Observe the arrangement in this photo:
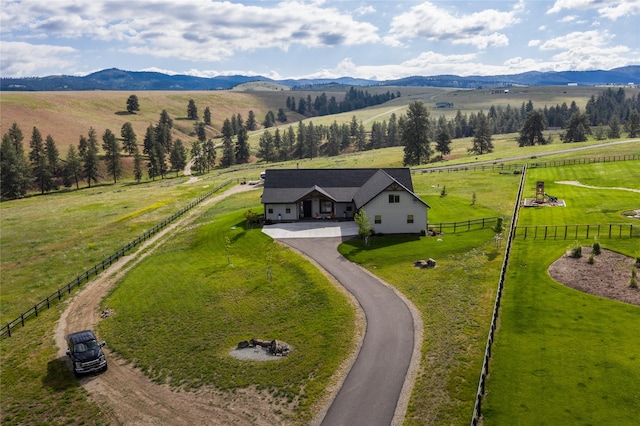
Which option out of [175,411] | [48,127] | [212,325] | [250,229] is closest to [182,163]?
[48,127]

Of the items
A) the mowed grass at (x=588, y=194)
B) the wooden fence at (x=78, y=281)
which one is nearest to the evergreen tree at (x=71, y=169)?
the wooden fence at (x=78, y=281)

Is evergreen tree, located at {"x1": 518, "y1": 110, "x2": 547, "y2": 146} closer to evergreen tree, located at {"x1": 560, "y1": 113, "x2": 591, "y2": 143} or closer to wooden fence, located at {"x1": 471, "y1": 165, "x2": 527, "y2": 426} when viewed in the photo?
evergreen tree, located at {"x1": 560, "y1": 113, "x2": 591, "y2": 143}

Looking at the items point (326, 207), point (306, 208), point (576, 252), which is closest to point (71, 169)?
point (306, 208)

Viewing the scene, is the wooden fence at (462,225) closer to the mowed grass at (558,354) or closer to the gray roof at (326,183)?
the gray roof at (326,183)

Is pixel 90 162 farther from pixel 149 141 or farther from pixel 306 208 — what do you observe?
pixel 306 208

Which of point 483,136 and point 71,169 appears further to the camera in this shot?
point 483,136

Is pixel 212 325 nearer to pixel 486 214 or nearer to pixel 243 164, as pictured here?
pixel 486 214
